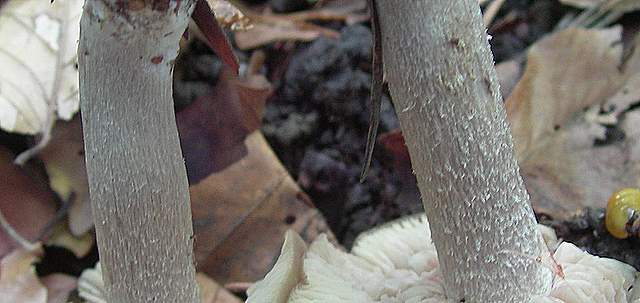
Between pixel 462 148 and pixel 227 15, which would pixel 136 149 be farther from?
pixel 462 148

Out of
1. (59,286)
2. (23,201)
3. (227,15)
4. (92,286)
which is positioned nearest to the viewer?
(227,15)

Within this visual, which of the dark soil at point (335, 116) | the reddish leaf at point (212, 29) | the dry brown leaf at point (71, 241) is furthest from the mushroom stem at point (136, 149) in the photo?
the dark soil at point (335, 116)

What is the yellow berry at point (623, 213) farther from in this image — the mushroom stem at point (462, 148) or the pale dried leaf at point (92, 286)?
the pale dried leaf at point (92, 286)

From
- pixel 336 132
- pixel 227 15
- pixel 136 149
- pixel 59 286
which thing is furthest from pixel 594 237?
pixel 59 286

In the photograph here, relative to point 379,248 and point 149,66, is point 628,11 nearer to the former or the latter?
point 379,248

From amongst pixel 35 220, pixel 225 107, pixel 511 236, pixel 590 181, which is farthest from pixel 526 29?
pixel 35 220

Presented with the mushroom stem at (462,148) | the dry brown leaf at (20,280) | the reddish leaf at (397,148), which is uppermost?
the mushroom stem at (462,148)
